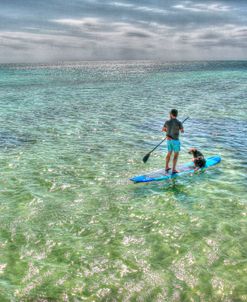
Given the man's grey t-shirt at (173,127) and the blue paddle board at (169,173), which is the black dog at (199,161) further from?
the man's grey t-shirt at (173,127)

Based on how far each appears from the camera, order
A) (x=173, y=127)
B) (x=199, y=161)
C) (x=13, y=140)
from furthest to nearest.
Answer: (x=13, y=140), (x=199, y=161), (x=173, y=127)

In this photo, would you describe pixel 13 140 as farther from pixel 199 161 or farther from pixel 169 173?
pixel 199 161

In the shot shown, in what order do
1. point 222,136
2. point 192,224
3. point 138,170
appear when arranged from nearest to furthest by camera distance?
point 192,224
point 138,170
point 222,136

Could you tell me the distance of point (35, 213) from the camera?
11672 millimetres

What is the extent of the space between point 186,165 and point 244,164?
3.11 m

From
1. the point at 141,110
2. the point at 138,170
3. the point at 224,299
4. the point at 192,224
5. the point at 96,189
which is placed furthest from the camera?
the point at 141,110

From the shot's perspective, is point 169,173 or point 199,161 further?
point 199,161

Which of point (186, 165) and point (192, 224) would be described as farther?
point (186, 165)

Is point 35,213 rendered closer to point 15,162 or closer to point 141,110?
point 15,162

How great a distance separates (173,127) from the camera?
47.9 ft

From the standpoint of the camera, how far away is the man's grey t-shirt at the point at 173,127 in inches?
573

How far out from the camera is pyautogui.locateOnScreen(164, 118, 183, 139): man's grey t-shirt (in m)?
14.6

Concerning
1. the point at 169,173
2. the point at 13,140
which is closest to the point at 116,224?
the point at 169,173

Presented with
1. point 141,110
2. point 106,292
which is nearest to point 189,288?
point 106,292
